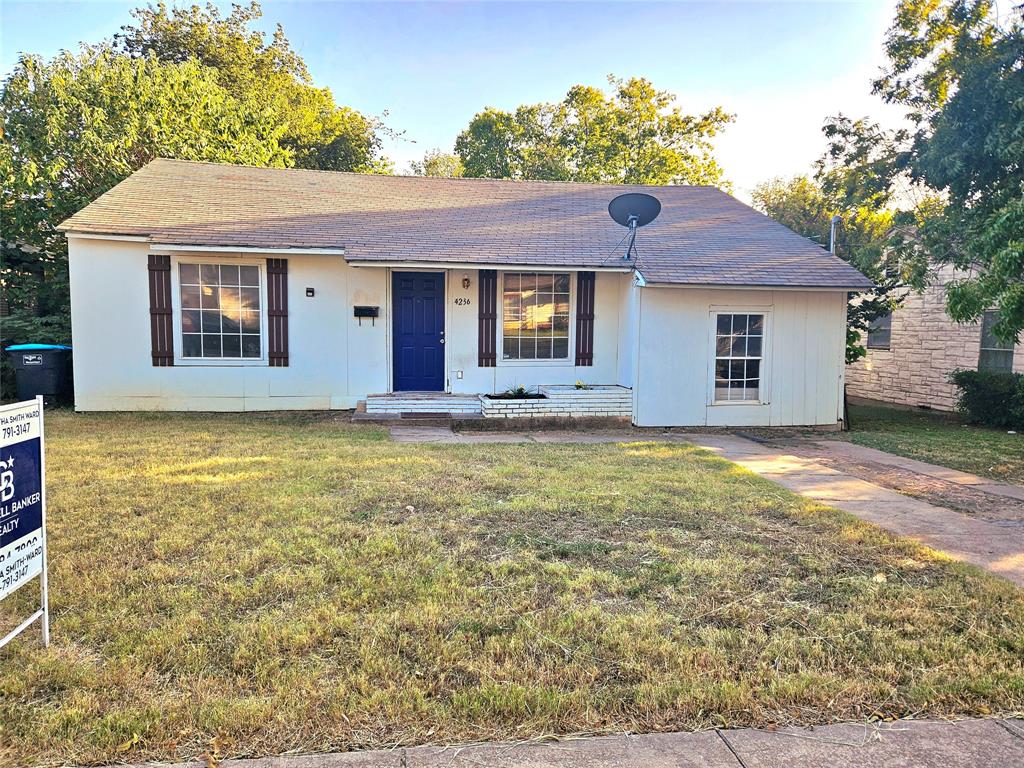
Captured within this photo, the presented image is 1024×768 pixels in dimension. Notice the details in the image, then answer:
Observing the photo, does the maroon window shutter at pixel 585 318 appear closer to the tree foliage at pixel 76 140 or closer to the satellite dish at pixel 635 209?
the satellite dish at pixel 635 209

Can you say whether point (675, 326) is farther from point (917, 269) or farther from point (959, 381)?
point (959, 381)

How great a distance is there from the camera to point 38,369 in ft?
34.6

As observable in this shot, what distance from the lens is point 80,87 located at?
14.2m

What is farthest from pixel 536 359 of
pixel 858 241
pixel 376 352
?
pixel 858 241

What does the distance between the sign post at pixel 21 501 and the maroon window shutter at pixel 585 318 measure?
9.36 meters

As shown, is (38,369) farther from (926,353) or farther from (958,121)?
(926,353)

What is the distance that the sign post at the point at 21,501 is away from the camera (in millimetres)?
2666

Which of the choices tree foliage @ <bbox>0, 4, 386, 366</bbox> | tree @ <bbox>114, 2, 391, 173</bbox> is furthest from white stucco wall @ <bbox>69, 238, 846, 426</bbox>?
tree @ <bbox>114, 2, 391, 173</bbox>

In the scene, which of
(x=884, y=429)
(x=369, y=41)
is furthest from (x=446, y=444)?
(x=369, y=41)

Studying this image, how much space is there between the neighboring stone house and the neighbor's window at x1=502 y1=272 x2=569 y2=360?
28.3 feet

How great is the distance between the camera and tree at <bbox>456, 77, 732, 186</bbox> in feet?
90.6

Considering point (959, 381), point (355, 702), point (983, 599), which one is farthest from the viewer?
point (959, 381)

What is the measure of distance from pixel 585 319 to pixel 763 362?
3.12 metres

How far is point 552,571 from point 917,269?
11663 mm
